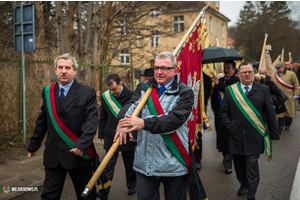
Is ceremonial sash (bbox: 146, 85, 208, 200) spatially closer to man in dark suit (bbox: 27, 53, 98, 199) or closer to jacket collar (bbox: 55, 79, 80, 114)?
man in dark suit (bbox: 27, 53, 98, 199)

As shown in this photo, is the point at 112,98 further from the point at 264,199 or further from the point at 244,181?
the point at 264,199

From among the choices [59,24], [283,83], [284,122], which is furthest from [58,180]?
[283,83]

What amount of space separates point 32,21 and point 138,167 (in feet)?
17.8

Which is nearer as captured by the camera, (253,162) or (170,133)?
(170,133)

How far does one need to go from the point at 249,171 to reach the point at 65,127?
2.45 meters

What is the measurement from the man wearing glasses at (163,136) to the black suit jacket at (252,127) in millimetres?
1642

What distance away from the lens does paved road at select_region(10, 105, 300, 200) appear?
473 cm

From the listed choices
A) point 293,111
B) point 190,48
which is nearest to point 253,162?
point 190,48

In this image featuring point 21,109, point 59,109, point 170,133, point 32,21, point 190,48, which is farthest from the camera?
point 21,109

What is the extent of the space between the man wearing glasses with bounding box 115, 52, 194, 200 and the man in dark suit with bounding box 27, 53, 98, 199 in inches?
23.8

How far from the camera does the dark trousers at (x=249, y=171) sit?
167 inches

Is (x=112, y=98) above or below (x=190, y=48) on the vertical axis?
below

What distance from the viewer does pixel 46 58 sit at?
9906mm

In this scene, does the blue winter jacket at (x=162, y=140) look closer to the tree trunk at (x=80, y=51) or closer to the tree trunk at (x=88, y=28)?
the tree trunk at (x=80, y=51)
